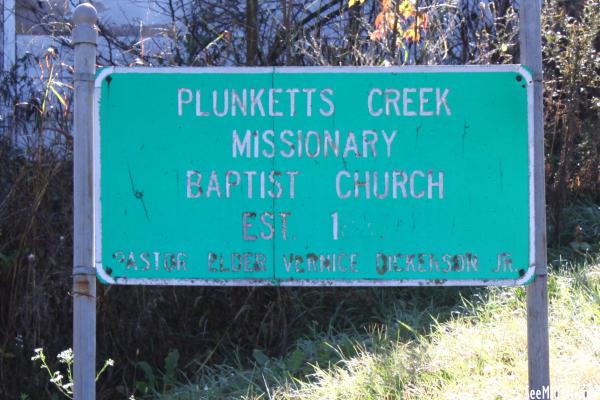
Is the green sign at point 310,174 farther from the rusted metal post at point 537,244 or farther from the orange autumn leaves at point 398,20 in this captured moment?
the orange autumn leaves at point 398,20

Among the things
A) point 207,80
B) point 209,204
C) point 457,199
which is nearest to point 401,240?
point 457,199

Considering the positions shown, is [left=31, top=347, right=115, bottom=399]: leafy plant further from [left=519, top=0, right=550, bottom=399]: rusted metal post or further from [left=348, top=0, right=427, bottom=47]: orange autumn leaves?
[left=348, top=0, right=427, bottom=47]: orange autumn leaves

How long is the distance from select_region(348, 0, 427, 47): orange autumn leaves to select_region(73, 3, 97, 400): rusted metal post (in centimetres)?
390

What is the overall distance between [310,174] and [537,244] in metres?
0.80

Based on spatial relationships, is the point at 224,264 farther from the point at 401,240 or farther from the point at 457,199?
the point at 457,199

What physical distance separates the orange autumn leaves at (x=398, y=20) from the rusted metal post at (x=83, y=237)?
390 centimetres

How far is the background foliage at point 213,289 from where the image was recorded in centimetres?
623

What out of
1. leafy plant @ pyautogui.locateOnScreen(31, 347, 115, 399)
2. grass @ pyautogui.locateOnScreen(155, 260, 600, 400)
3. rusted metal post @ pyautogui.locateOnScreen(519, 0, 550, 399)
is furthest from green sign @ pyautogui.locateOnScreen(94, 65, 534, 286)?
Answer: grass @ pyautogui.locateOnScreen(155, 260, 600, 400)

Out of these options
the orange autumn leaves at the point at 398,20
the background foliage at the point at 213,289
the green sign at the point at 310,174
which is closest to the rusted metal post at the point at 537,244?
the green sign at the point at 310,174

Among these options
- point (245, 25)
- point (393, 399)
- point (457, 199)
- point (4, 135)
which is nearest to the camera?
point (457, 199)

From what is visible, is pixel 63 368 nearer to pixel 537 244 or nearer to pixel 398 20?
pixel 398 20

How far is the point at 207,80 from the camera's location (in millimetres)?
3000

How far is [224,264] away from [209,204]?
0.70 feet

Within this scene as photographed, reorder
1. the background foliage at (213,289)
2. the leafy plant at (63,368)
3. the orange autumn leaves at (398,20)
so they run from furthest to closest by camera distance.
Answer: the orange autumn leaves at (398,20) → the background foliage at (213,289) → the leafy plant at (63,368)
